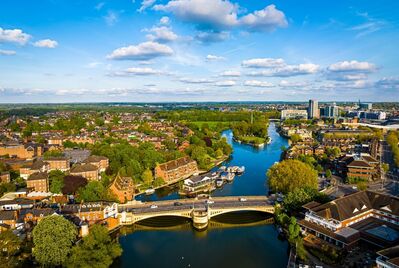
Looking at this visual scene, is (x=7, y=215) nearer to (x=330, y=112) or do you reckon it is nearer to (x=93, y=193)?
(x=93, y=193)

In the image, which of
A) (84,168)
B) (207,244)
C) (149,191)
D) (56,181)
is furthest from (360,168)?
(56,181)

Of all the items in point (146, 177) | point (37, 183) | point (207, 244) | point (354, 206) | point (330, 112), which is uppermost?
point (330, 112)

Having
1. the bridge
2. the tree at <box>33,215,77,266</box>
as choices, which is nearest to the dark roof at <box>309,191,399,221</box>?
the bridge

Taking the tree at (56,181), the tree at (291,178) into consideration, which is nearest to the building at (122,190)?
the tree at (56,181)

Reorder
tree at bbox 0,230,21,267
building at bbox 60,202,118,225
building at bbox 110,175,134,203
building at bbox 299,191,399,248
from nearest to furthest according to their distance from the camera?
tree at bbox 0,230,21,267 < building at bbox 299,191,399,248 < building at bbox 60,202,118,225 < building at bbox 110,175,134,203

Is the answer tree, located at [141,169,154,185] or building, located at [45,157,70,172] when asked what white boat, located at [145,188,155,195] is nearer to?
tree, located at [141,169,154,185]

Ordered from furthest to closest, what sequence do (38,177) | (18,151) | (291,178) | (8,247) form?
1. (18,151)
2. (38,177)
3. (291,178)
4. (8,247)

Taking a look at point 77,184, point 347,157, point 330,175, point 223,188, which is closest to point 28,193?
point 77,184

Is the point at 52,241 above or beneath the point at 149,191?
above
